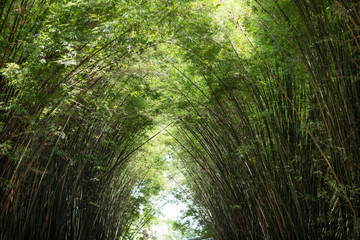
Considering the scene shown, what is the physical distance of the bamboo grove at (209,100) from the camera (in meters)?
2.89

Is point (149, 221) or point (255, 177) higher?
point (149, 221)

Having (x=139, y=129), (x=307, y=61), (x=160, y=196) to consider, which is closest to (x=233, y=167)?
(x=139, y=129)

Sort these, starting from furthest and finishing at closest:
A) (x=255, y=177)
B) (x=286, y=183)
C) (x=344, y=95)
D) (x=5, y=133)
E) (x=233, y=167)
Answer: (x=233, y=167) < (x=255, y=177) < (x=286, y=183) < (x=5, y=133) < (x=344, y=95)

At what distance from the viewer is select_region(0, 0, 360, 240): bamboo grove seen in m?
2.89

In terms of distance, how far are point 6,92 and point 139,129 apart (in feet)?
12.2

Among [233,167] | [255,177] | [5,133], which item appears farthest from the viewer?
[233,167]

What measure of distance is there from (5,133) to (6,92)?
0.42 meters

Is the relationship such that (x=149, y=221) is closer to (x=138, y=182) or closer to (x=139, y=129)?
(x=138, y=182)

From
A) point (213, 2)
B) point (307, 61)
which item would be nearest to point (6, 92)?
point (213, 2)

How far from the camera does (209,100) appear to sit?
526 centimetres

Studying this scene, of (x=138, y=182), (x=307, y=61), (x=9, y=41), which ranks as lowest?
(x=307, y=61)

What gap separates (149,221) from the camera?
1120cm

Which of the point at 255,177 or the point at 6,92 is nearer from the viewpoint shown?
the point at 6,92

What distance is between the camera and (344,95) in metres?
2.66
